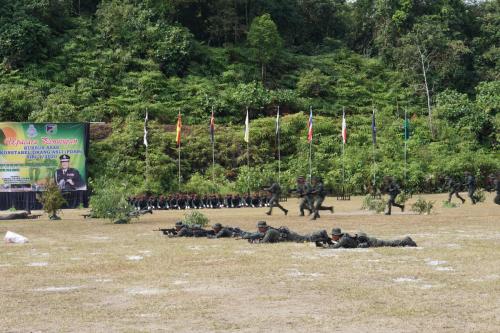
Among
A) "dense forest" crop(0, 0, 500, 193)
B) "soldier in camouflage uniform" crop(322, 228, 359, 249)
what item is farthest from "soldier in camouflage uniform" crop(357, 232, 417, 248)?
"dense forest" crop(0, 0, 500, 193)

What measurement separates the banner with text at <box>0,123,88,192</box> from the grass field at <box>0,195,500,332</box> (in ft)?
67.5

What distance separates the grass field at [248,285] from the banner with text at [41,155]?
67.5ft

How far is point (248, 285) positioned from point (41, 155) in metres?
30.8

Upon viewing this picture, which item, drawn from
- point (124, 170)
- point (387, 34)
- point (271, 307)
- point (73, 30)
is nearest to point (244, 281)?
point (271, 307)

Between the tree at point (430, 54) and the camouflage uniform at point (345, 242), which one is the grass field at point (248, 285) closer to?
the camouflage uniform at point (345, 242)

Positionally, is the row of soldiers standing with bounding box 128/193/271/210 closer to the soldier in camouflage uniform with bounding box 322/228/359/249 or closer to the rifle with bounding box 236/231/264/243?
the rifle with bounding box 236/231/264/243

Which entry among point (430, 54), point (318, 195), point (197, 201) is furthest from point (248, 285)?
point (430, 54)

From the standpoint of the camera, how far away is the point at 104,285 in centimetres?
1224

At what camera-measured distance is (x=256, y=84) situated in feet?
199

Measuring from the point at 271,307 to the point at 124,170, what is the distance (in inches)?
1520

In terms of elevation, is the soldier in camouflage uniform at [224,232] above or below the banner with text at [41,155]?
below

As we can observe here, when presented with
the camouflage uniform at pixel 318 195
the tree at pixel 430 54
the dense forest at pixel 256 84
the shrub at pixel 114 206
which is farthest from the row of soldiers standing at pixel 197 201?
the tree at pixel 430 54

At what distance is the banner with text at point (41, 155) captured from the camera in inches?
1577

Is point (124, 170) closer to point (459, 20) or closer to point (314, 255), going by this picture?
point (314, 255)
